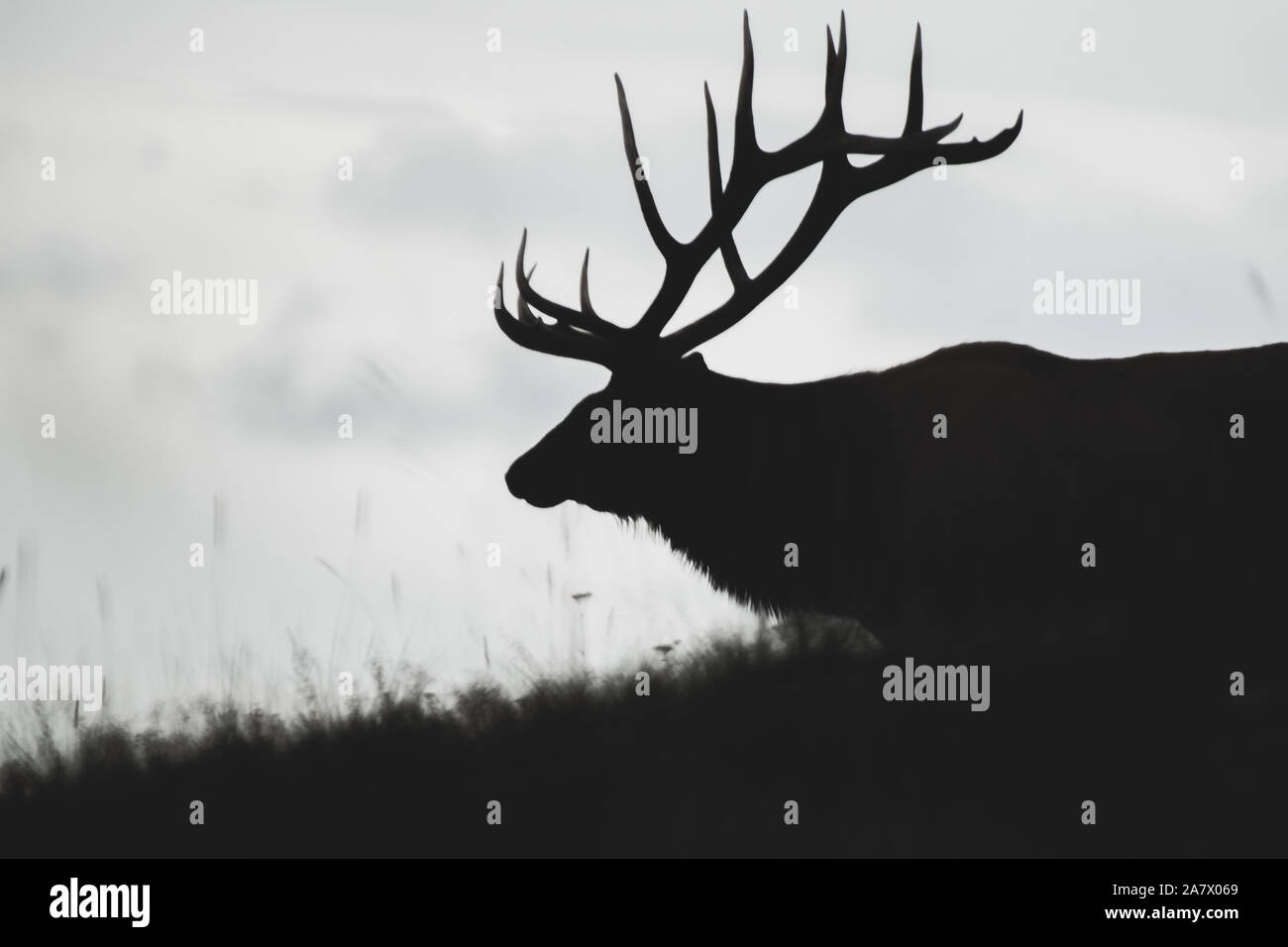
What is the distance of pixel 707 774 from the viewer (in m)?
5.25

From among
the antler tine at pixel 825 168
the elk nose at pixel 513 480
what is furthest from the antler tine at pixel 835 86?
the elk nose at pixel 513 480

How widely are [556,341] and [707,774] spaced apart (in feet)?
7.45

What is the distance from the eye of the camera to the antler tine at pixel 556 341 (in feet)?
22.0

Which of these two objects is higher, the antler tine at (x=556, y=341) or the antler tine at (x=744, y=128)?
the antler tine at (x=744, y=128)

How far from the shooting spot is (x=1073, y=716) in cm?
556

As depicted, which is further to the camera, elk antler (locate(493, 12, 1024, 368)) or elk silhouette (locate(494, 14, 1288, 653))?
elk antler (locate(493, 12, 1024, 368))

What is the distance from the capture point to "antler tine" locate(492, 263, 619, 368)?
6715 millimetres
